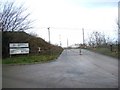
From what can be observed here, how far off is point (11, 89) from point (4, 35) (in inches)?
960

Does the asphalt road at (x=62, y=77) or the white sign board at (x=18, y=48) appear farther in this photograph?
the white sign board at (x=18, y=48)

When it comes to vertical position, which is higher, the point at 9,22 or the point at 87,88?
the point at 9,22

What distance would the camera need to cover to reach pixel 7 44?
3503 centimetres

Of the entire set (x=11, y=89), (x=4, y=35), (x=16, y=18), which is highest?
(x=16, y=18)

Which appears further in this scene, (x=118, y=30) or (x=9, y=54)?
(x=118, y=30)

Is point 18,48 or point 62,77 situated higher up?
point 18,48

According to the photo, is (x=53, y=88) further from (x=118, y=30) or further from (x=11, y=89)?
(x=118, y=30)

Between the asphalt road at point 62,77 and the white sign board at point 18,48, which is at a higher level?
the white sign board at point 18,48

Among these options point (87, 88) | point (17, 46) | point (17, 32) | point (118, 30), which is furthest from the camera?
point (118, 30)

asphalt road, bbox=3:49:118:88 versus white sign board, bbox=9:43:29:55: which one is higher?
white sign board, bbox=9:43:29:55

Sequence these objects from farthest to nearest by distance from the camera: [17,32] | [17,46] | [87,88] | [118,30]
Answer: [118,30], [17,32], [17,46], [87,88]

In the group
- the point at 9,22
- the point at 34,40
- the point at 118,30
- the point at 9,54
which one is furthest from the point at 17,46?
the point at 118,30

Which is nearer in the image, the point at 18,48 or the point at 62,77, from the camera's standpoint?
the point at 62,77

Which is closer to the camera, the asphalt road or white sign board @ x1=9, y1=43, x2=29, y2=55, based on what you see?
the asphalt road
